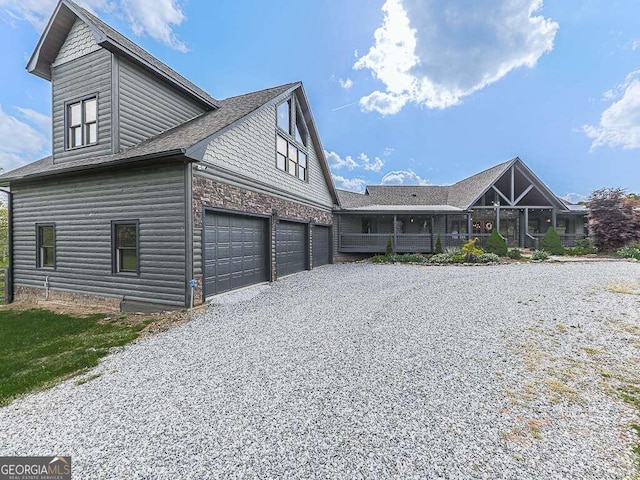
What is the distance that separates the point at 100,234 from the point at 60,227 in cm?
188

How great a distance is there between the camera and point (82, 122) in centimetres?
841

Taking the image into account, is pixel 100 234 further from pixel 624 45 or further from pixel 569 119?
pixel 569 119

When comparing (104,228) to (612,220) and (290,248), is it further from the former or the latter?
(612,220)

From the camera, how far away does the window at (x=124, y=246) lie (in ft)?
23.8

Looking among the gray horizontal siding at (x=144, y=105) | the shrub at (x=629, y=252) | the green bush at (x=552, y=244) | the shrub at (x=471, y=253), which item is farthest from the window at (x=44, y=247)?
the shrub at (x=629, y=252)

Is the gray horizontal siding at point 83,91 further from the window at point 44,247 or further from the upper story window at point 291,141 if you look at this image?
the upper story window at point 291,141

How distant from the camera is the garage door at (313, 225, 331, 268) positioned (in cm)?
1431

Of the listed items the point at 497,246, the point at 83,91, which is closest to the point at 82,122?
the point at 83,91

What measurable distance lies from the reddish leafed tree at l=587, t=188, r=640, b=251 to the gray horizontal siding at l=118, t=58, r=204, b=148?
23125 millimetres

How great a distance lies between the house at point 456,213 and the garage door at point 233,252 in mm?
8074

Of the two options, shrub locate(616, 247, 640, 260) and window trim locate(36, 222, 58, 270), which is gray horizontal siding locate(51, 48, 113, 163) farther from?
shrub locate(616, 247, 640, 260)

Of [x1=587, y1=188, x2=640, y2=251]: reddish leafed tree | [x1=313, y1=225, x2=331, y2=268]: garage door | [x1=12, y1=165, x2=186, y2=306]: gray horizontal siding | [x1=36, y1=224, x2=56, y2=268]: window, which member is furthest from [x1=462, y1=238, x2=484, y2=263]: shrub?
[x1=36, y1=224, x2=56, y2=268]: window

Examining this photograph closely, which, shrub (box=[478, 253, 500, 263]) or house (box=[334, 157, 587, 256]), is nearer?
shrub (box=[478, 253, 500, 263])
